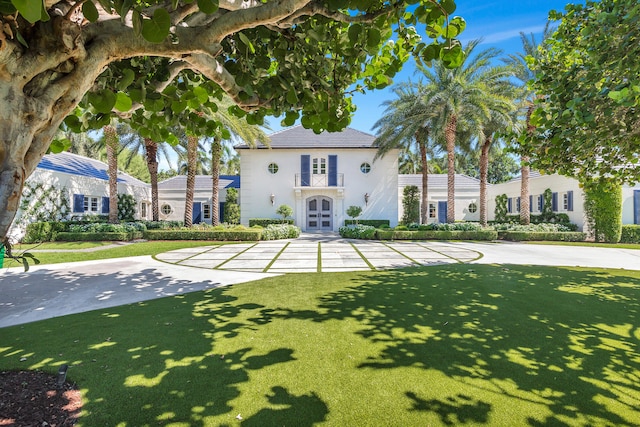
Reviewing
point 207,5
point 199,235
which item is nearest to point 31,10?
point 207,5

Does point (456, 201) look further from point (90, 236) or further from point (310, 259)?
point (90, 236)

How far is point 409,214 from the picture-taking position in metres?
26.4

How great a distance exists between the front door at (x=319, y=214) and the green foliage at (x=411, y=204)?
23.6 ft

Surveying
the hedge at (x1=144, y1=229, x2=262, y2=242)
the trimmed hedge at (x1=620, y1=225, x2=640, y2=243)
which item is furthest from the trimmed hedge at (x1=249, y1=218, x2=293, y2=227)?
the trimmed hedge at (x1=620, y1=225, x2=640, y2=243)

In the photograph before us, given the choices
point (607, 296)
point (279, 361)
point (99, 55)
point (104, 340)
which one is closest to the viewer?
point (99, 55)

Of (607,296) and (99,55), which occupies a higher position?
(99,55)

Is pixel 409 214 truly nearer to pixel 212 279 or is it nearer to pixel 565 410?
pixel 212 279

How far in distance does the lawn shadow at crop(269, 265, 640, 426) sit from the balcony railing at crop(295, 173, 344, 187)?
54.2ft

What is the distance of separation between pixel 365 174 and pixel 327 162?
3.23 metres

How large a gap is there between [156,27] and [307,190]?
21.7 m

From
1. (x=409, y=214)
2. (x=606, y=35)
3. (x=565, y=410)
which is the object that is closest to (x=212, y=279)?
(x=565, y=410)

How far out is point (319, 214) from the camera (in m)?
23.9

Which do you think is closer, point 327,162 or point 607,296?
point 607,296

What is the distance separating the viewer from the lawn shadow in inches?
102
